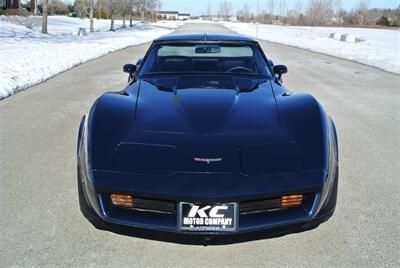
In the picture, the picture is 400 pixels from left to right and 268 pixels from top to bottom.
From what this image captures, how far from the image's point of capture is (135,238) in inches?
111

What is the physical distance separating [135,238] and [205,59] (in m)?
2.36

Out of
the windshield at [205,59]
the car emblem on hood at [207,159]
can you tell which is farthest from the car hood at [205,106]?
the windshield at [205,59]

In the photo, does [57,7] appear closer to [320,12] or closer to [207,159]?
[320,12]

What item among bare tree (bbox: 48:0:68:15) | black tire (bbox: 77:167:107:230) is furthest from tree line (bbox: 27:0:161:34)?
black tire (bbox: 77:167:107:230)

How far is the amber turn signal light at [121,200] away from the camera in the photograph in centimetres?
234

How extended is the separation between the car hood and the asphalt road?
84 centimetres

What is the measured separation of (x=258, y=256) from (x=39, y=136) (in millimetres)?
3857

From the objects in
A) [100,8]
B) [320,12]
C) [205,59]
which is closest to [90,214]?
[205,59]

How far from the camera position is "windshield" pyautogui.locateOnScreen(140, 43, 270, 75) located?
430 cm

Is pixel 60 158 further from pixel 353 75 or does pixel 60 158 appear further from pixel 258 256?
pixel 353 75

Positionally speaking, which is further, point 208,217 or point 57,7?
point 57,7

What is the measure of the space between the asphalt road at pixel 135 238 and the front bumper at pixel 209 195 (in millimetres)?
387

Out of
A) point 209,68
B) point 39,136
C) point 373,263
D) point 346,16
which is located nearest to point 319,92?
point 209,68

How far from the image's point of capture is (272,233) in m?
2.33
